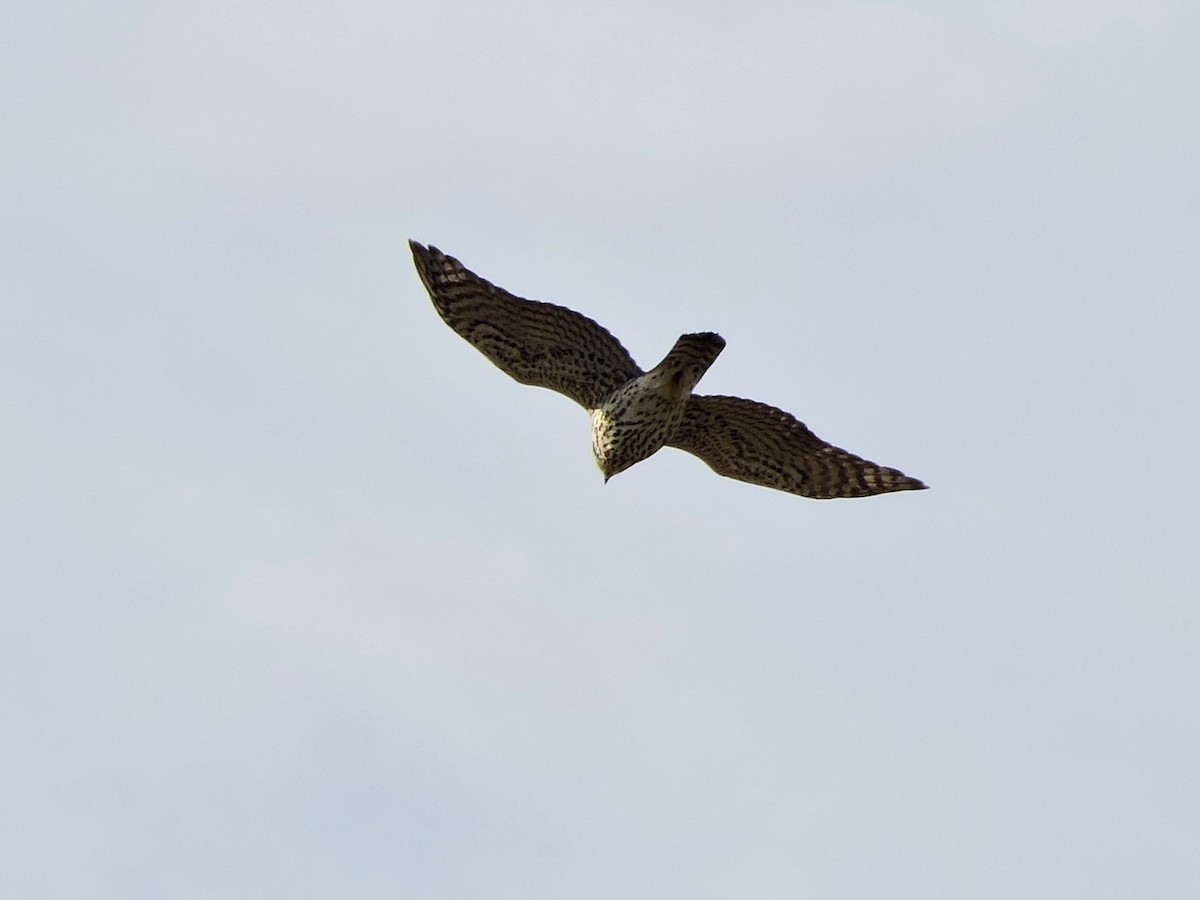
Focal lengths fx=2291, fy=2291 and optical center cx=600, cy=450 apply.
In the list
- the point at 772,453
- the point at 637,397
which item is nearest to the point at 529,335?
the point at 637,397

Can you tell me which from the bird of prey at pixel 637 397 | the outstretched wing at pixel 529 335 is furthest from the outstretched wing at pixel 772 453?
the outstretched wing at pixel 529 335

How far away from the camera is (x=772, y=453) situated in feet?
76.6

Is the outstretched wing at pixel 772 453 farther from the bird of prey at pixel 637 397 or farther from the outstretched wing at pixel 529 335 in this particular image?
the outstretched wing at pixel 529 335

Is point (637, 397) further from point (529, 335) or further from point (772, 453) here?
point (772, 453)

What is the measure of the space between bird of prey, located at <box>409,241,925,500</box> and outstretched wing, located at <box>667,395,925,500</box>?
0.01m

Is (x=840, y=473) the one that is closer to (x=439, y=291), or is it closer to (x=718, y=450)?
(x=718, y=450)

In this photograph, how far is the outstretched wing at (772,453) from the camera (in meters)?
22.9

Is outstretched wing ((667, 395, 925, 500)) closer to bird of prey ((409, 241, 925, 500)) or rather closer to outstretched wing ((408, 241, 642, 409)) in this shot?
bird of prey ((409, 241, 925, 500))

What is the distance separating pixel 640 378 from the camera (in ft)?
73.9

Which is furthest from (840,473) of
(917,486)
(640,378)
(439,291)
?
(439,291)

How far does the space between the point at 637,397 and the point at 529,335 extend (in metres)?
1.24

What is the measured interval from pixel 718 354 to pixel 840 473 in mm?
2122

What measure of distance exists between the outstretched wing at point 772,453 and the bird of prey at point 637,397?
1 cm

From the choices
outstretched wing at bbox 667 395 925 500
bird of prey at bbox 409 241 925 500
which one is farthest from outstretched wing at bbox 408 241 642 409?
outstretched wing at bbox 667 395 925 500
